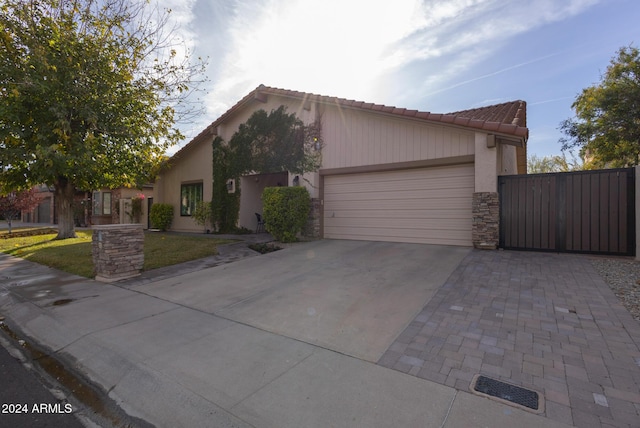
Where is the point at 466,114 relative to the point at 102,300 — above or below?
above

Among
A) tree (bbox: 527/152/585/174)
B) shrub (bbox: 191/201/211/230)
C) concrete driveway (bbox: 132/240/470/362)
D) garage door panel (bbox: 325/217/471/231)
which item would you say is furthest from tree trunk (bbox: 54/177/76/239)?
tree (bbox: 527/152/585/174)

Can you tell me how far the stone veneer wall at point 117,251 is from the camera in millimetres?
6562

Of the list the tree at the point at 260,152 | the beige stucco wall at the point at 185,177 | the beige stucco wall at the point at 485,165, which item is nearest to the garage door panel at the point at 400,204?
the beige stucco wall at the point at 485,165

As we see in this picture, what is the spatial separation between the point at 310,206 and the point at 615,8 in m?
9.12

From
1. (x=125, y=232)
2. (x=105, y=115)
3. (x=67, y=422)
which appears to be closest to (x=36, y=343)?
(x=67, y=422)

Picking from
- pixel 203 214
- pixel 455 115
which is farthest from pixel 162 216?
pixel 455 115

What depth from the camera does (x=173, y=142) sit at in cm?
1239

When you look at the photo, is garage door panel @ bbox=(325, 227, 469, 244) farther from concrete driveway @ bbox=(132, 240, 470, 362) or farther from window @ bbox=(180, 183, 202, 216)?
window @ bbox=(180, 183, 202, 216)

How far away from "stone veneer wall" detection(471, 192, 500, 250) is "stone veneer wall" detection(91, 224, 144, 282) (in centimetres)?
832

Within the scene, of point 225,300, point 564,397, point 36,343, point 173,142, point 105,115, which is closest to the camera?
point 564,397

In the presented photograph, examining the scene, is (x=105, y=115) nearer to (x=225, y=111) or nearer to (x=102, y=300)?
(x=225, y=111)

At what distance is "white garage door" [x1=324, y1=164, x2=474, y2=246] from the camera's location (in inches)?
328

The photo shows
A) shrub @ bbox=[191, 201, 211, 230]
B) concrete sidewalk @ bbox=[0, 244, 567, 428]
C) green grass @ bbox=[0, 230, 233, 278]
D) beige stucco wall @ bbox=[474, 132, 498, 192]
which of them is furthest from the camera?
shrub @ bbox=[191, 201, 211, 230]

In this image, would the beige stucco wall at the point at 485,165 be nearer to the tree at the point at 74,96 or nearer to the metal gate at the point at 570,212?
the metal gate at the point at 570,212
